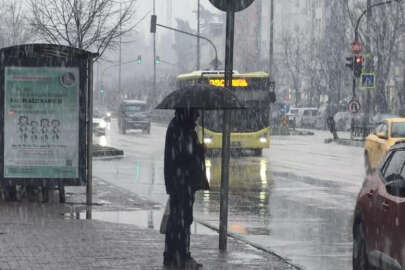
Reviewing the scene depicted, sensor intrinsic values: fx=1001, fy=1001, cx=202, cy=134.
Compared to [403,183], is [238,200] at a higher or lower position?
lower

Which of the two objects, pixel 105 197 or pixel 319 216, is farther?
pixel 105 197

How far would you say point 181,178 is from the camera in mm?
9852

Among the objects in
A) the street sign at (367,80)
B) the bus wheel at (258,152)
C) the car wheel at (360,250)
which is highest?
the street sign at (367,80)

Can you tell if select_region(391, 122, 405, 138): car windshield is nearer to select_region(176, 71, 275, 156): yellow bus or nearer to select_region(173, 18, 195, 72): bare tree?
select_region(176, 71, 275, 156): yellow bus

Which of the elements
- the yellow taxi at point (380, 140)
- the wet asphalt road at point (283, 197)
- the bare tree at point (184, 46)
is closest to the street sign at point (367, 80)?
the wet asphalt road at point (283, 197)

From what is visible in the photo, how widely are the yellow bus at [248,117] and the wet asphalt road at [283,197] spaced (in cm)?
65

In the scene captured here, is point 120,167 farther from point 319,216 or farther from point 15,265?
point 15,265

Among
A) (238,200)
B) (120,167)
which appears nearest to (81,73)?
(238,200)

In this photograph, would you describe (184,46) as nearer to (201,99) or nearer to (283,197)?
(283,197)

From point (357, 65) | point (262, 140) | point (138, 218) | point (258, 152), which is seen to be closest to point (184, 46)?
point (357, 65)

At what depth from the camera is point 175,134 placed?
9.80 metres

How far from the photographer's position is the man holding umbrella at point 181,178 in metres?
9.80

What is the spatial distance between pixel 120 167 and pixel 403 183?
63.4ft

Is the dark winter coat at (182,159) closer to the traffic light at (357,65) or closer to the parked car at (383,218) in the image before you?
the parked car at (383,218)
